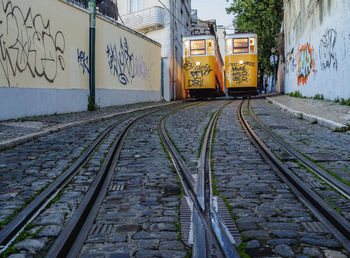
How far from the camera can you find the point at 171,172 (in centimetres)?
471

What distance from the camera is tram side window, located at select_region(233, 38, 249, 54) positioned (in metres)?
21.0

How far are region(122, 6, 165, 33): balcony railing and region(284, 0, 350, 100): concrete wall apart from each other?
8815 millimetres

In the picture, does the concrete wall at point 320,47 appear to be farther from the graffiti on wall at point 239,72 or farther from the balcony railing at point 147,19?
the balcony railing at point 147,19

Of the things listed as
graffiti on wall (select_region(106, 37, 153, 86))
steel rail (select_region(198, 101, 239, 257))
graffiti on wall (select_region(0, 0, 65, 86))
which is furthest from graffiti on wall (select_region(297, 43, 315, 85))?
steel rail (select_region(198, 101, 239, 257))

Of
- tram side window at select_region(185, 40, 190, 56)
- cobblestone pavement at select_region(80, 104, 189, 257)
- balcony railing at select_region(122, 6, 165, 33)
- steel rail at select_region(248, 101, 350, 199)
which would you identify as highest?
Answer: balcony railing at select_region(122, 6, 165, 33)

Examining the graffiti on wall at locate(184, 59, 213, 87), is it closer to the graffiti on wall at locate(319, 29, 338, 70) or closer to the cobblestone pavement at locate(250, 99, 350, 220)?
the graffiti on wall at locate(319, 29, 338, 70)

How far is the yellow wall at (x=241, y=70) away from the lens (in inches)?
831

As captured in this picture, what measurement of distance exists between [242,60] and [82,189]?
18.4m

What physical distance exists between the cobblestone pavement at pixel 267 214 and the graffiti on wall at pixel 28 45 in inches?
274

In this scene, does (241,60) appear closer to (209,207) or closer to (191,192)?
(191,192)

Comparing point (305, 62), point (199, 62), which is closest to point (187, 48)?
point (199, 62)

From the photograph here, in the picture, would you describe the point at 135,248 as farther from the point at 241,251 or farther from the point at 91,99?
the point at 91,99

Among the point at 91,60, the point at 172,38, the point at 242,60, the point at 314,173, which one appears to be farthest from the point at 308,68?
the point at 314,173

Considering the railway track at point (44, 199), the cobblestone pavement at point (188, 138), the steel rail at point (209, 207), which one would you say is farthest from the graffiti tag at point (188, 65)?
the railway track at point (44, 199)
